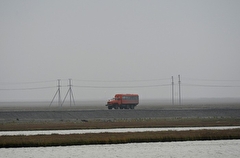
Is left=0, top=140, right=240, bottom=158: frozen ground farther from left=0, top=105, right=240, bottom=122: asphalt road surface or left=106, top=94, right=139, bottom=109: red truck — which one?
left=106, top=94, right=139, bottom=109: red truck

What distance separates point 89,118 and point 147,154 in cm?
3136

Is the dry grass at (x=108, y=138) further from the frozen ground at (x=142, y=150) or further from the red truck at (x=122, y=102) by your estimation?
the red truck at (x=122, y=102)

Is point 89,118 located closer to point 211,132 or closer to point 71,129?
point 71,129

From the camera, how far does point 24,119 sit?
59.5m

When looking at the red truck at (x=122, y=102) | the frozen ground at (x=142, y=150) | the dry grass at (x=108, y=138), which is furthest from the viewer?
the red truck at (x=122, y=102)

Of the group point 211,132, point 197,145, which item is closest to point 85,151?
point 197,145

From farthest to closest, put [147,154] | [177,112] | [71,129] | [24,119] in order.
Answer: [177,112] < [24,119] < [71,129] < [147,154]

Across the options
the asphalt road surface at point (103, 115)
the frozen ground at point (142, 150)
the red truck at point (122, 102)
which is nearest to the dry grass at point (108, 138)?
the frozen ground at point (142, 150)

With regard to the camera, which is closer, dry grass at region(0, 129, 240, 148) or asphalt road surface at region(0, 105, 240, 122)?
dry grass at region(0, 129, 240, 148)

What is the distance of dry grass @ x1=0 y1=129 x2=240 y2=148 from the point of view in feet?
114

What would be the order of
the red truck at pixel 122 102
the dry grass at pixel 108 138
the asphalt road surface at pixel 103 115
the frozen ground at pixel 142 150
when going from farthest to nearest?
the red truck at pixel 122 102 < the asphalt road surface at pixel 103 115 < the dry grass at pixel 108 138 < the frozen ground at pixel 142 150

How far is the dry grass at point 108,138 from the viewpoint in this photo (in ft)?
114

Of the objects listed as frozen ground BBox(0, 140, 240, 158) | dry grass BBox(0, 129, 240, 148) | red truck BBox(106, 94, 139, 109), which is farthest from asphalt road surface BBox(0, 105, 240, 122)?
frozen ground BBox(0, 140, 240, 158)

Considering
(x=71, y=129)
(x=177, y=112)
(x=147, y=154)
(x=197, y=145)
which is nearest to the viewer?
(x=147, y=154)
